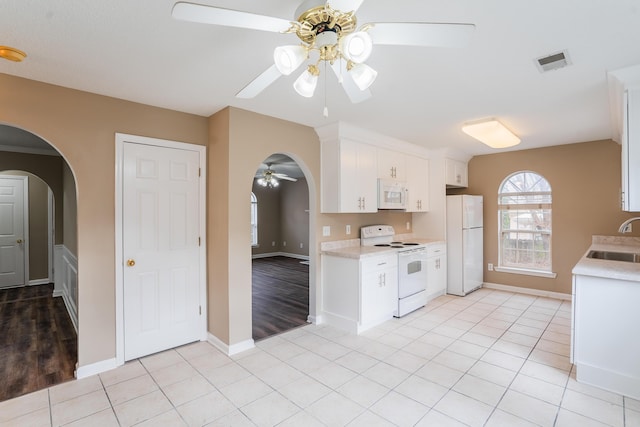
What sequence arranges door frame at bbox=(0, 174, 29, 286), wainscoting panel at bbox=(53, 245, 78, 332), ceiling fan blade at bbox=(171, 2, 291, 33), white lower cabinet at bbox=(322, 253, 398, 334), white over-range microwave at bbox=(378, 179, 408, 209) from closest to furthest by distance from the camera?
ceiling fan blade at bbox=(171, 2, 291, 33) < white lower cabinet at bbox=(322, 253, 398, 334) < wainscoting panel at bbox=(53, 245, 78, 332) < white over-range microwave at bbox=(378, 179, 408, 209) < door frame at bbox=(0, 174, 29, 286)

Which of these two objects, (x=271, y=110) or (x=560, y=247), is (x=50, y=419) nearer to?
(x=271, y=110)

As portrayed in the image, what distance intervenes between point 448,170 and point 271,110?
334cm

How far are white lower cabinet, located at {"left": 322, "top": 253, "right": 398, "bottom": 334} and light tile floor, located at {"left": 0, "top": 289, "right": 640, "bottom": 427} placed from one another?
25 centimetres

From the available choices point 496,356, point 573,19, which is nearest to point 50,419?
point 496,356

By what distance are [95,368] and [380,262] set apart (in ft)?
9.88

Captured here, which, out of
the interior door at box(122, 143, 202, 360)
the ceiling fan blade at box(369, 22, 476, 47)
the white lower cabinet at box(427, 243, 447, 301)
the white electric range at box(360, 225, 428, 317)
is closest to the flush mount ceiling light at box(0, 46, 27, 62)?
the interior door at box(122, 143, 202, 360)

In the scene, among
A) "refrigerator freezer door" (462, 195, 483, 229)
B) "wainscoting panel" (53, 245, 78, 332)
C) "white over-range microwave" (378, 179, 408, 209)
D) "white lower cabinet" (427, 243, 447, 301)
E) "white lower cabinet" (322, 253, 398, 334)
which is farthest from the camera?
"refrigerator freezer door" (462, 195, 483, 229)

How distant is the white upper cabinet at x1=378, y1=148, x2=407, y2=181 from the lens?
4.36 m

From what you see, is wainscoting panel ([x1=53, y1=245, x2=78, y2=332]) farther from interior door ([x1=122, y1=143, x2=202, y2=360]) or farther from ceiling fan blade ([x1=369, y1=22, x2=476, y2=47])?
ceiling fan blade ([x1=369, y1=22, x2=476, y2=47])

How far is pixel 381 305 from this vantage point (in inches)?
149

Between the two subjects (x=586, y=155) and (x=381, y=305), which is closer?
(x=381, y=305)

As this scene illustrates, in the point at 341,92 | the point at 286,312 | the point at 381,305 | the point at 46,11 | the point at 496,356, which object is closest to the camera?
the point at 46,11

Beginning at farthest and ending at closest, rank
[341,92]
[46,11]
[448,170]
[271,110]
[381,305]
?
[448,170] < [381,305] < [271,110] < [341,92] < [46,11]

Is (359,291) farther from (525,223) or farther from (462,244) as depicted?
(525,223)
